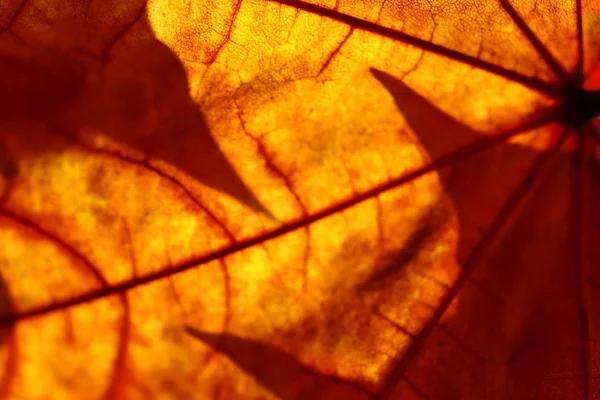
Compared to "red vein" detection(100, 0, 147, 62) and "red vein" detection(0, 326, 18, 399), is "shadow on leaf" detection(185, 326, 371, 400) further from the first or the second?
"red vein" detection(100, 0, 147, 62)

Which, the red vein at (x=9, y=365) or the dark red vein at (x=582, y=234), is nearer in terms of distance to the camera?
the red vein at (x=9, y=365)

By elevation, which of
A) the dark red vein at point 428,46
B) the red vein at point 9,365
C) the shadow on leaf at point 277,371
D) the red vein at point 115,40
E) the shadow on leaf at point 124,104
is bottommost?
the red vein at point 9,365

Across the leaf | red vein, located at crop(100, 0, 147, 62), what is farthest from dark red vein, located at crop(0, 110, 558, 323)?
red vein, located at crop(100, 0, 147, 62)

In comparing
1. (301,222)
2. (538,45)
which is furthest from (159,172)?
(538,45)

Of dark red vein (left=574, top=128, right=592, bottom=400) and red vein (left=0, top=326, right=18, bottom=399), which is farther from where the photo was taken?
dark red vein (left=574, top=128, right=592, bottom=400)

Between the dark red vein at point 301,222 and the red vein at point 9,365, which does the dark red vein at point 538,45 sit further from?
the red vein at point 9,365

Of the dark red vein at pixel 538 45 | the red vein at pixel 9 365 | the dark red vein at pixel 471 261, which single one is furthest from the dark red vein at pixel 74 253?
the dark red vein at pixel 538 45
